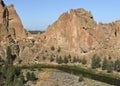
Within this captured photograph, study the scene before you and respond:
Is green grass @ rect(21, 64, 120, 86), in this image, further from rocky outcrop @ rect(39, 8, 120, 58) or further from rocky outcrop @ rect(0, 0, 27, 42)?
rocky outcrop @ rect(0, 0, 27, 42)

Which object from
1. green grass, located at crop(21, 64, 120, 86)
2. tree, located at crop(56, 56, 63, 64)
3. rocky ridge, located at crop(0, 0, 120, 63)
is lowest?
green grass, located at crop(21, 64, 120, 86)

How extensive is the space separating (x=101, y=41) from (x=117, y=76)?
53.3 m

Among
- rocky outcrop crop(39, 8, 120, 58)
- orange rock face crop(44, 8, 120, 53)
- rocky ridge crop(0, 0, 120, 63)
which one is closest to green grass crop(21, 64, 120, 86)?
rocky ridge crop(0, 0, 120, 63)

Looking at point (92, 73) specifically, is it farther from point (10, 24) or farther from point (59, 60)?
point (10, 24)

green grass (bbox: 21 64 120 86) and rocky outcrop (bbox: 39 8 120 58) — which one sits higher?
rocky outcrop (bbox: 39 8 120 58)

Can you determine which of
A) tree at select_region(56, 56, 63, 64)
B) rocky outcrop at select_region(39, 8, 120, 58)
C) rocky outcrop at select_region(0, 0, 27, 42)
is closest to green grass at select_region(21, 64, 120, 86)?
tree at select_region(56, 56, 63, 64)

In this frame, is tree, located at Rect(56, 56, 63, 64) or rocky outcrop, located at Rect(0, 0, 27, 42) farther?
rocky outcrop, located at Rect(0, 0, 27, 42)

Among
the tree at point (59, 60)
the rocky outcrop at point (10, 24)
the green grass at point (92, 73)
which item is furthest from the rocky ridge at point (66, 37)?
the green grass at point (92, 73)

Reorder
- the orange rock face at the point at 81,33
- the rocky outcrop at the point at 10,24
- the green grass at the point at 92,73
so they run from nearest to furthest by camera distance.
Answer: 1. the green grass at the point at 92,73
2. the orange rock face at the point at 81,33
3. the rocky outcrop at the point at 10,24

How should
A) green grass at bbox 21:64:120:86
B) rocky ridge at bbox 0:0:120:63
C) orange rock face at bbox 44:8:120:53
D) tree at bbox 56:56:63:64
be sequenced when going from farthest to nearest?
1. orange rock face at bbox 44:8:120:53
2. rocky ridge at bbox 0:0:120:63
3. tree at bbox 56:56:63:64
4. green grass at bbox 21:64:120:86

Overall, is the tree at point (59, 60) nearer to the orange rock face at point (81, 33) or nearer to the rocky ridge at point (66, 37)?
the rocky ridge at point (66, 37)

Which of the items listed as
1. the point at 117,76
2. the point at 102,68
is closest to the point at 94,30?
the point at 102,68

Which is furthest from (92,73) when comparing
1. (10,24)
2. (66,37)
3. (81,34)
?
(10,24)

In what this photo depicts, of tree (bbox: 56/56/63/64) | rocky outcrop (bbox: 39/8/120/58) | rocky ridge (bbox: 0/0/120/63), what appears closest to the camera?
tree (bbox: 56/56/63/64)
